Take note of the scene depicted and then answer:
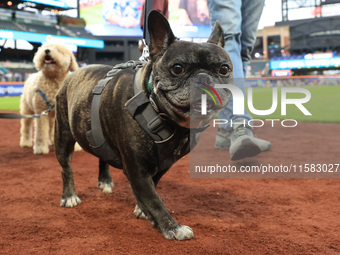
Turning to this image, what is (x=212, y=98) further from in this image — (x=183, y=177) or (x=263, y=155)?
(x=263, y=155)

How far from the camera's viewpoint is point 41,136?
450 cm

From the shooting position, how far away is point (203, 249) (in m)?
1.63

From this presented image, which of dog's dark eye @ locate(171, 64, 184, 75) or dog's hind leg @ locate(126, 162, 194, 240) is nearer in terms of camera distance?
dog's dark eye @ locate(171, 64, 184, 75)

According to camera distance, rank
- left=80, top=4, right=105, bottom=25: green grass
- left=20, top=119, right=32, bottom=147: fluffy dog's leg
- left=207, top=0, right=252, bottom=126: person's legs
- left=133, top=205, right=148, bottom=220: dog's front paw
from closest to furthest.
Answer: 1. left=133, top=205, right=148, bottom=220: dog's front paw
2. left=207, top=0, right=252, bottom=126: person's legs
3. left=20, top=119, right=32, bottom=147: fluffy dog's leg
4. left=80, top=4, right=105, bottom=25: green grass

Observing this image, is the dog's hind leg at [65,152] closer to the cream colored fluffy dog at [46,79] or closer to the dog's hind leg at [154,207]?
the dog's hind leg at [154,207]

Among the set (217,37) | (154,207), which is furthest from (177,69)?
(154,207)

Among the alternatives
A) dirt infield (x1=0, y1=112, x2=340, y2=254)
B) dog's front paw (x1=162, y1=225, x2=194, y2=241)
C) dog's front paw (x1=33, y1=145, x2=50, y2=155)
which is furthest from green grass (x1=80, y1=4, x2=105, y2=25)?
dog's front paw (x1=162, y1=225, x2=194, y2=241)

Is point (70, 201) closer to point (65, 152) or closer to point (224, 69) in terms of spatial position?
point (65, 152)

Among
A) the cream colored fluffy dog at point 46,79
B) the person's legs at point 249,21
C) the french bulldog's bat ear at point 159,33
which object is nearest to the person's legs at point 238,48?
the person's legs at point 249,21

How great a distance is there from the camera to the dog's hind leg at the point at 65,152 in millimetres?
2410

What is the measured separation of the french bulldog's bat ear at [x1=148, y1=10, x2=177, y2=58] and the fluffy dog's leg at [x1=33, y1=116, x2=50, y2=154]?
3.25 metres

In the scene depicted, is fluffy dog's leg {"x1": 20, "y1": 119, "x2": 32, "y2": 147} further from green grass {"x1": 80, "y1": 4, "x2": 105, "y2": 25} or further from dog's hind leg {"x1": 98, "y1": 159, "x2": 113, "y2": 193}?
green grass {"x1": 80, "y1": 4, "x2": 105, "y2": 25}

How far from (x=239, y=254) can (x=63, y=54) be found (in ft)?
11.8

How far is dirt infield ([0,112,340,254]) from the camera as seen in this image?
5.49ft
